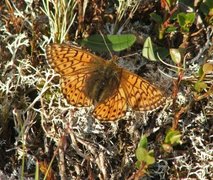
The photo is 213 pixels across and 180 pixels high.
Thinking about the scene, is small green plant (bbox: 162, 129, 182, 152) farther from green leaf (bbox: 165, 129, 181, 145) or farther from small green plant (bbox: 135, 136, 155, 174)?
small green plant (bbox: 135, 136, 155, 174)

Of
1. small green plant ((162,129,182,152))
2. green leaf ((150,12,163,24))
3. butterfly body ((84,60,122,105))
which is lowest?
small green plant ((162,129,182,152))

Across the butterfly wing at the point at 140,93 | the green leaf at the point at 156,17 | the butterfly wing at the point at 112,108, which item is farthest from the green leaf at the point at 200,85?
the green leaf at the point at 156,17

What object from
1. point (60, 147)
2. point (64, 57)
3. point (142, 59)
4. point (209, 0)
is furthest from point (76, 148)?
point (209, 0)

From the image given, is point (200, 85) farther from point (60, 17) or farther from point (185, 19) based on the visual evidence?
point (60, 17)

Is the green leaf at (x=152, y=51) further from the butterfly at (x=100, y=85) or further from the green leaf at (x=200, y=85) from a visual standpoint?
the green leaf at (x=200, y=85)

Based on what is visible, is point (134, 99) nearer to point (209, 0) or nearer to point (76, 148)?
point (76, 148)

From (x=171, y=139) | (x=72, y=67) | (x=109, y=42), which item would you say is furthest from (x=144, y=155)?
(x=109, y=42)

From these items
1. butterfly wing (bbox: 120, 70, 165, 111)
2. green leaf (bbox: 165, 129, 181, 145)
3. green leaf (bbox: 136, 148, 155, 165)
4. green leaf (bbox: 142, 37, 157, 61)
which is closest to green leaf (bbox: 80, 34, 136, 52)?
green leaf (bbox: 142, 37, 157, 61)
